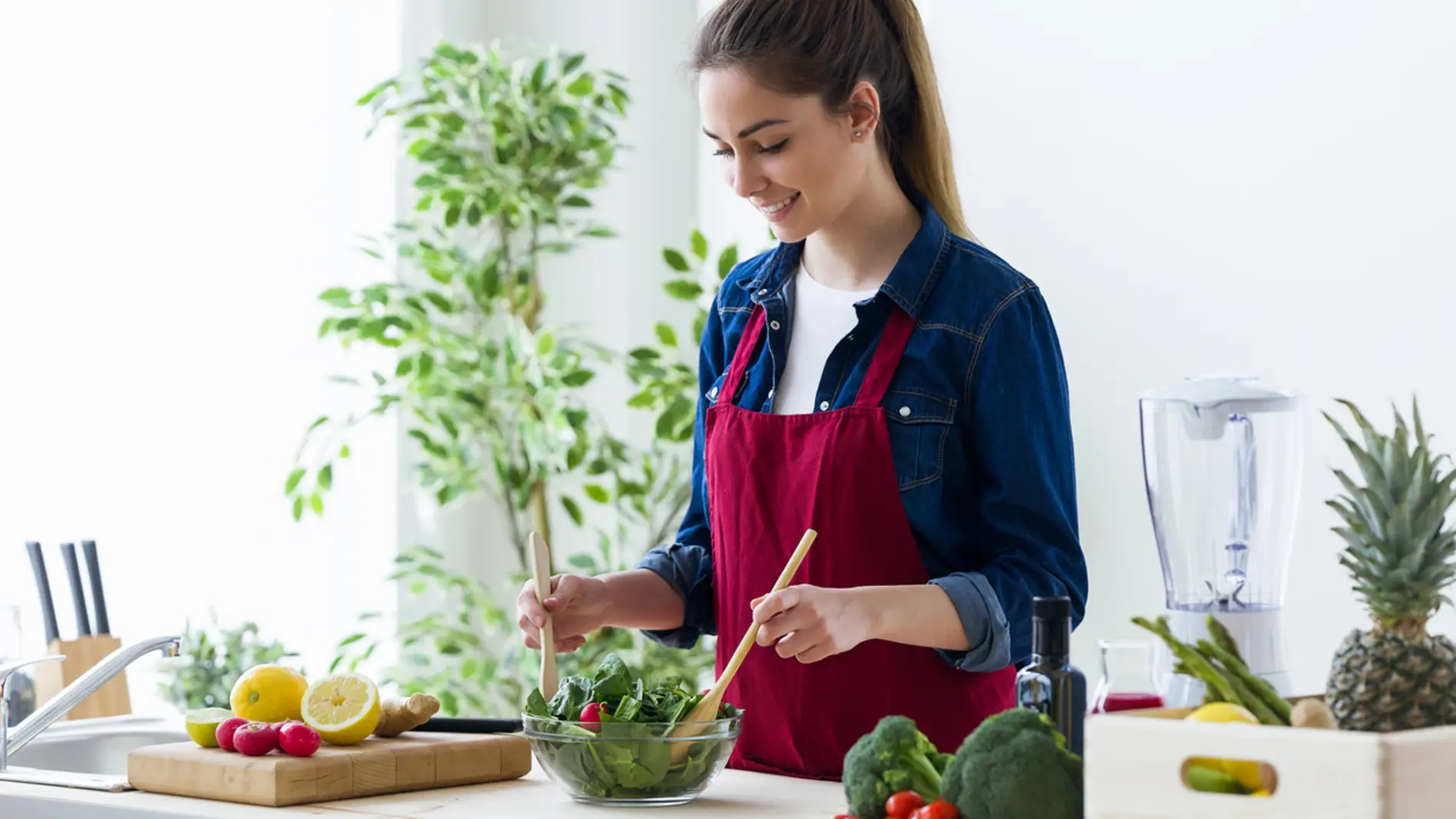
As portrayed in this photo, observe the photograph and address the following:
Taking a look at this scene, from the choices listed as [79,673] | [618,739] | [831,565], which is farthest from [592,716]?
[79,673]

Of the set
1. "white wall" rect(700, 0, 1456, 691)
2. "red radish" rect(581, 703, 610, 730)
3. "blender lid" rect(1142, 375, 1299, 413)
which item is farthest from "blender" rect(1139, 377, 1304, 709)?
"white wall" rect(700, 0, 1456, 691)

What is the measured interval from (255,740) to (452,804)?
0.22 m

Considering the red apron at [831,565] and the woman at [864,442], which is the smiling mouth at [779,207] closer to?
the woman at [864,442]

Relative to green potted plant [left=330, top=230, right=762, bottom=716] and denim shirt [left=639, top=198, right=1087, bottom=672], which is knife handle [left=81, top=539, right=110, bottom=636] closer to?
green potted plant [left=330, top=230, right=762, bottom=716]

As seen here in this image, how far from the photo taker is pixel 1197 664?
115 centimetres

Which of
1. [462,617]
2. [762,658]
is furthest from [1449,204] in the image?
[462,617]

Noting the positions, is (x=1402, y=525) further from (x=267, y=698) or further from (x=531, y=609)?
(x=267, y=698)

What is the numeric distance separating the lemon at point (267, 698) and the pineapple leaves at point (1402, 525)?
3.56 ft

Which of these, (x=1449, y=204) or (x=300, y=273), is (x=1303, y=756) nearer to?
(x=1449, y=204)

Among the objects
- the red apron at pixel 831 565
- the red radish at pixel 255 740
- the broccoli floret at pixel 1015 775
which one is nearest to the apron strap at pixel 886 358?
the red apron at pixel 831 565

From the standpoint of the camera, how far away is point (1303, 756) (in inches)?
40.3

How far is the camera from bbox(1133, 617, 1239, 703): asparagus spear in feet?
3.74

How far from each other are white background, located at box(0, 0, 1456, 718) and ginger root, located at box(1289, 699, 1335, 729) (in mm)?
1667

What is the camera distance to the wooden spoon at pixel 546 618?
5.20 ft
